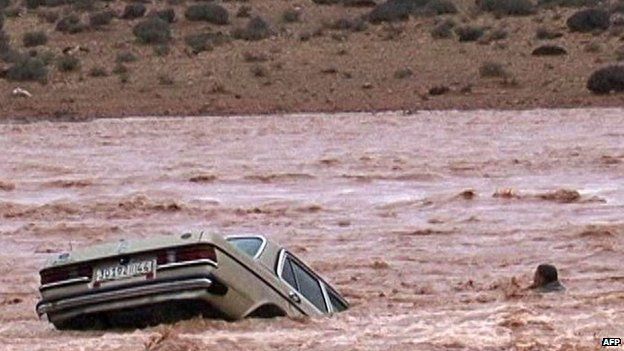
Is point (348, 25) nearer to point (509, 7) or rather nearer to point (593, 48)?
point (509, 7)

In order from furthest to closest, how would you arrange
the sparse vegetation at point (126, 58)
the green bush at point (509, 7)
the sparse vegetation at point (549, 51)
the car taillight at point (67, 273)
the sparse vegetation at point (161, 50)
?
the green bush at point (509, 7), the sparse vegetation at point (161, 50), the sparse vegetation at point (126, 58), the sparse vegetation at point (549, 51), the car taillight at point (67, 273)

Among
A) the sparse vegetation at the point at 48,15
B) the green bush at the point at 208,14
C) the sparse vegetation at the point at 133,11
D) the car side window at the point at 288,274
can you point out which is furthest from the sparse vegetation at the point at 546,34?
the car side window at the point at 288,274

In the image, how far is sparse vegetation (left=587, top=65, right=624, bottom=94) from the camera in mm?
35531

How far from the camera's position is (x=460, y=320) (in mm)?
12750

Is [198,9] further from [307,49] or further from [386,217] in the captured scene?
[386,217]

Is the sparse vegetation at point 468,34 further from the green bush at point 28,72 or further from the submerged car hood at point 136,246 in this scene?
the submerged car hood at point 136,246

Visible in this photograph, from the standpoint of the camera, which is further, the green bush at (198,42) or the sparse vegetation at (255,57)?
the green bush at (198,42)

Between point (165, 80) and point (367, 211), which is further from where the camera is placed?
point (165, 80)

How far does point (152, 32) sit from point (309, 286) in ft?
115

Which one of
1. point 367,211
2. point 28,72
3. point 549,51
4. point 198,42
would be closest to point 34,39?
point 198,42

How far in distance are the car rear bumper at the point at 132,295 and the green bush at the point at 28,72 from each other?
94.7ft

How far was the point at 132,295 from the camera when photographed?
449 inches

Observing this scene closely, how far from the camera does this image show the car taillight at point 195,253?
1122 centimetres

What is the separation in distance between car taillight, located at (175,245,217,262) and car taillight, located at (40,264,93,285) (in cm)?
65
